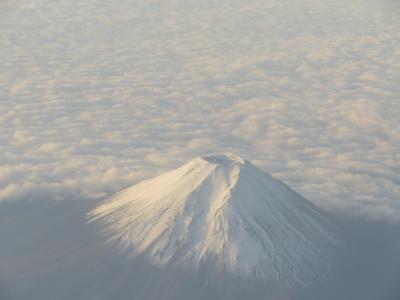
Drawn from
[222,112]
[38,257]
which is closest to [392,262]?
[38,257]

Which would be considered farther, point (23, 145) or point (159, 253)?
point (23, 145)

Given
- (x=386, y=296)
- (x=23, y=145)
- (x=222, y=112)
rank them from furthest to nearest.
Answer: (x=222, y=112)
(x=23, y=145)
(x=386, y=296)

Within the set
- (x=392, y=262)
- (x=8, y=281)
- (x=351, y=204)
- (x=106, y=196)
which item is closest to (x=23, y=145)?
(x=106, y=196)

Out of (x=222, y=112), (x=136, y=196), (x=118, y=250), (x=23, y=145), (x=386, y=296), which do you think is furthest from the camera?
(x=222, y=112)

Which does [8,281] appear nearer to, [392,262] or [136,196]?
[136,196]

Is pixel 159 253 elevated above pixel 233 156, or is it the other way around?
pixel 233 156

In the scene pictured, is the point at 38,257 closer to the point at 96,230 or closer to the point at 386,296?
the point at 96,230
